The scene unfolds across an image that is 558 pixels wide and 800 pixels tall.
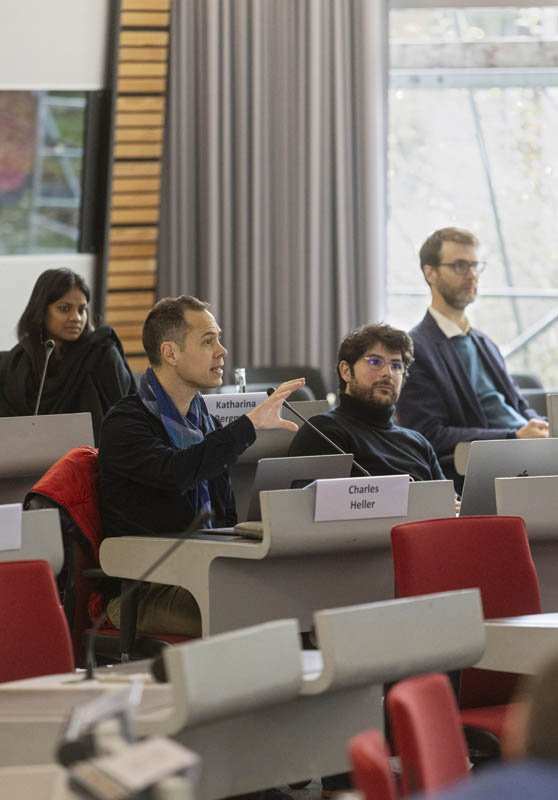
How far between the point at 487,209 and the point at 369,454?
4.26 metres

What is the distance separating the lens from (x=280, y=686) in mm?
1969

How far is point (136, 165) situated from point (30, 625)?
15.2 ft

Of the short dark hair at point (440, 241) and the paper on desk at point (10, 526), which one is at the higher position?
the short dark hair at point (440, 241)

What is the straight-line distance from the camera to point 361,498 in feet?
10.5

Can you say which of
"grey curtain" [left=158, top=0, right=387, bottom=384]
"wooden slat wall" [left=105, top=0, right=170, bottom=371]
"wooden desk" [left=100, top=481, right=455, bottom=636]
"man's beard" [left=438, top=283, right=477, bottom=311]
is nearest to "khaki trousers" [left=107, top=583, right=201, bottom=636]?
"wooden desk" [left=100, top=481, right=455, bottom=636]

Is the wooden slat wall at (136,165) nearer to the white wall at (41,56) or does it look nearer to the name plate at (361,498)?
the white wall at (41,56)

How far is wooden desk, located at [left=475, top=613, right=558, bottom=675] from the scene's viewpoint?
249cm

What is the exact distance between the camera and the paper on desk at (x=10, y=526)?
2.74 meters

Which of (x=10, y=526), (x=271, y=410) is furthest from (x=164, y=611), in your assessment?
(x=10, y=526)

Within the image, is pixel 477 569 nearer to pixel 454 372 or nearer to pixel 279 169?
pixel 454 372

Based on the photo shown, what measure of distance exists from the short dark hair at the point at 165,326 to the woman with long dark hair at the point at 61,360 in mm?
1087

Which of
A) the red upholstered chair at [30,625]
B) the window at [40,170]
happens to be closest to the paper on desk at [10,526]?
the red upholstered chair at [30,625]

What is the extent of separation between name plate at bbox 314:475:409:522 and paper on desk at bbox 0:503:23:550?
2.45ft

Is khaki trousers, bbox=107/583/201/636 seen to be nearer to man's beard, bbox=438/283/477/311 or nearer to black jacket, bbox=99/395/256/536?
black jacket, bbox=99/395/256/536
